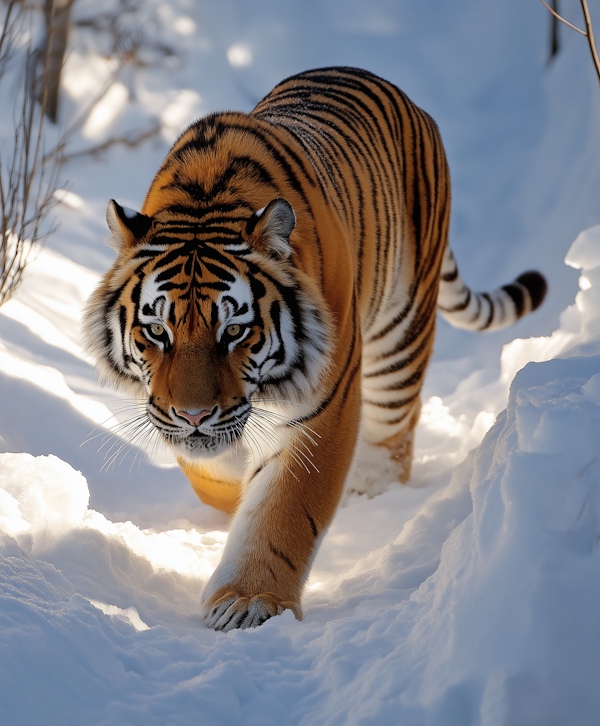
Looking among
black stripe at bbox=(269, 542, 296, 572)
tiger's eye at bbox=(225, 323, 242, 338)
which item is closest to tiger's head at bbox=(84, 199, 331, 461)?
tiger's eye at bbox=(225, 323, 242, 338)

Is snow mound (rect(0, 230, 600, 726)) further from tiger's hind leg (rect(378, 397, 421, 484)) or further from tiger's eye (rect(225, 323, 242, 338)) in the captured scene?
tiger's hind leg (rect(378, 397, 421, 484))

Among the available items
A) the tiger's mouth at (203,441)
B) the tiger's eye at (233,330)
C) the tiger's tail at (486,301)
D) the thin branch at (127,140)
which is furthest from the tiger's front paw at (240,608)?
the thin branch at (127,140)

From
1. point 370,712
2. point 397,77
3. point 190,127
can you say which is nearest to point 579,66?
point 397,77

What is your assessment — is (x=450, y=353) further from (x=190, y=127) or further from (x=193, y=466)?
(x=190, y=127)

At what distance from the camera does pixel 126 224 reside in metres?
1.48

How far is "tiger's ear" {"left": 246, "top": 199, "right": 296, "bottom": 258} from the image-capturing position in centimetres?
142

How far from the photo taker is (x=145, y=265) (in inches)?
57.3

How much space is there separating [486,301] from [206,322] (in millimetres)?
2004

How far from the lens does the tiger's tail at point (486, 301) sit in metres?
3.01

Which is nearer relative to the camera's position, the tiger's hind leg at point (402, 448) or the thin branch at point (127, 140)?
the tiger's hind leg at point (402, 448)

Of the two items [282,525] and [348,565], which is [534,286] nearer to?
[348,565]

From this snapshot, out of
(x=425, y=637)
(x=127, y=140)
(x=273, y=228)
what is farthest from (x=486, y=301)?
(x=127, y=140)

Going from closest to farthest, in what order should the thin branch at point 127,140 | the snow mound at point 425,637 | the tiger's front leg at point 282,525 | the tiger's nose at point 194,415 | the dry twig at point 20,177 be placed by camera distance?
the snow mound at point 425,637, the tiger's nose at point 194,415, the tiger's front leg at point 282,525, the dry twig at point 20,177, the thin branch at point 127,140

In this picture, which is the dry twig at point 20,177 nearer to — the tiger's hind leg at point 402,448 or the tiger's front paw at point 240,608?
the tiger's front paw at point 240,608
